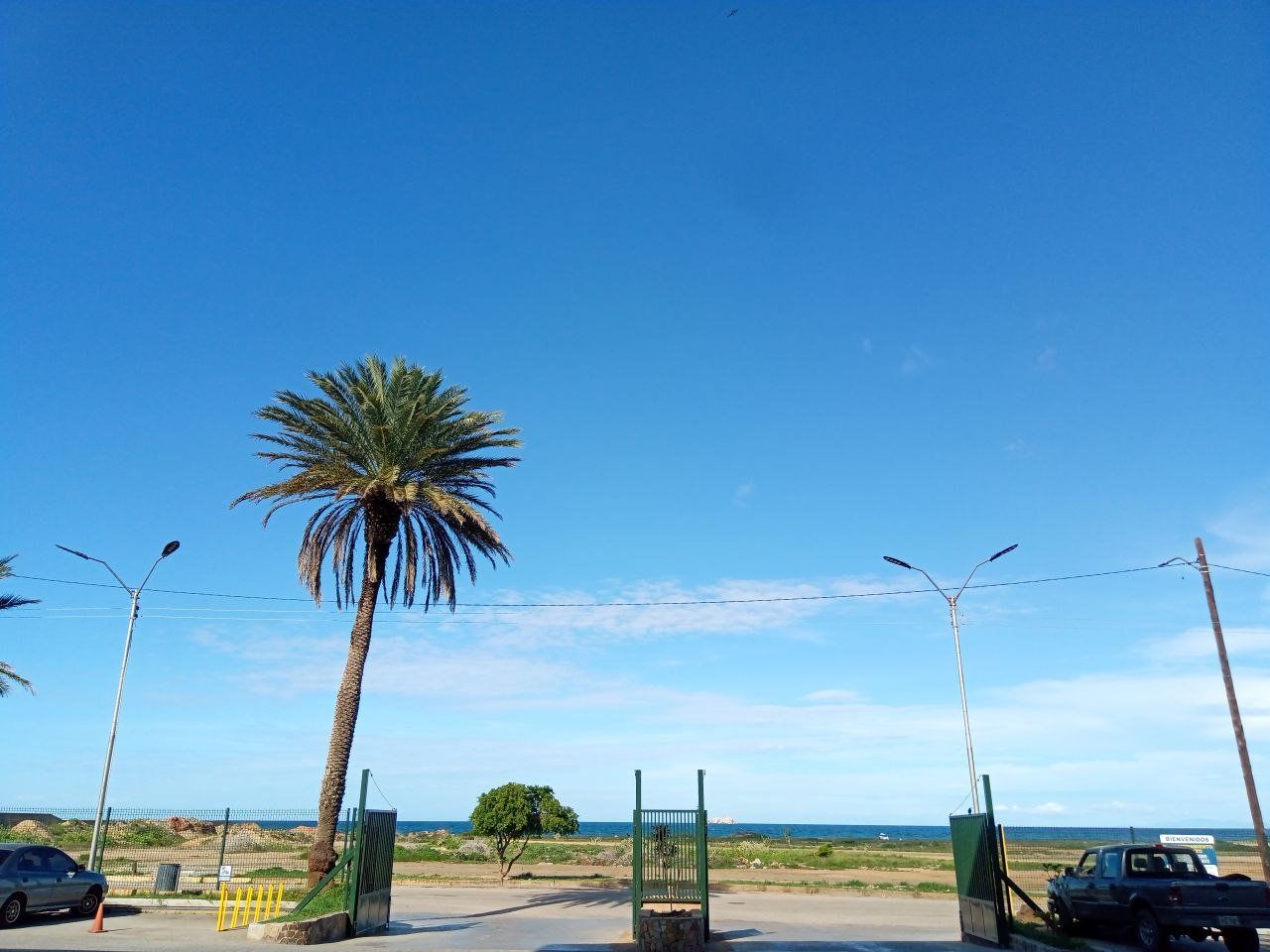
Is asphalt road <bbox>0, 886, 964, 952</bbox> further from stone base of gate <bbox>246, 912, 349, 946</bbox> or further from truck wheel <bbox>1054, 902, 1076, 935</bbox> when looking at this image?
truck wheel <bbox>1054, 902, 1076, 935</bbox>

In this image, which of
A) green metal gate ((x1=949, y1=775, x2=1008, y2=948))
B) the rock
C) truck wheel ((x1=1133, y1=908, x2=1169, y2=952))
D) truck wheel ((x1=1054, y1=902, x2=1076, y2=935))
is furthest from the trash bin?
the rock

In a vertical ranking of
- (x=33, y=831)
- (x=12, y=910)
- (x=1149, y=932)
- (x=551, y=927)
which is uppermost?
(x=33, y=831)

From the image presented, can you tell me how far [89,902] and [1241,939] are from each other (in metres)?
24.7

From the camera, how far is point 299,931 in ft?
55.8

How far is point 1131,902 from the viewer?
16.7 metres

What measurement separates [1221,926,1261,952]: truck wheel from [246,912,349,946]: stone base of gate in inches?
653

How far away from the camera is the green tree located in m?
36.2

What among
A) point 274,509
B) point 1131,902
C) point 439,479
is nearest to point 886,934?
point 1131,902

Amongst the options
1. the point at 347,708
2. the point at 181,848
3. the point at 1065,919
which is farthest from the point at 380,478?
the point at 181,848

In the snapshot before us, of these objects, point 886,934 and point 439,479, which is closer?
point 886,934

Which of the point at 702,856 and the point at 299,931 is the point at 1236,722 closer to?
the point at 702,856

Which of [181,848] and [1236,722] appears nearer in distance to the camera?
[1236,722]

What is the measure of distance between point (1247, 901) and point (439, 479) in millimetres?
20638

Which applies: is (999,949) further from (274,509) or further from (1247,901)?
(274,509)
